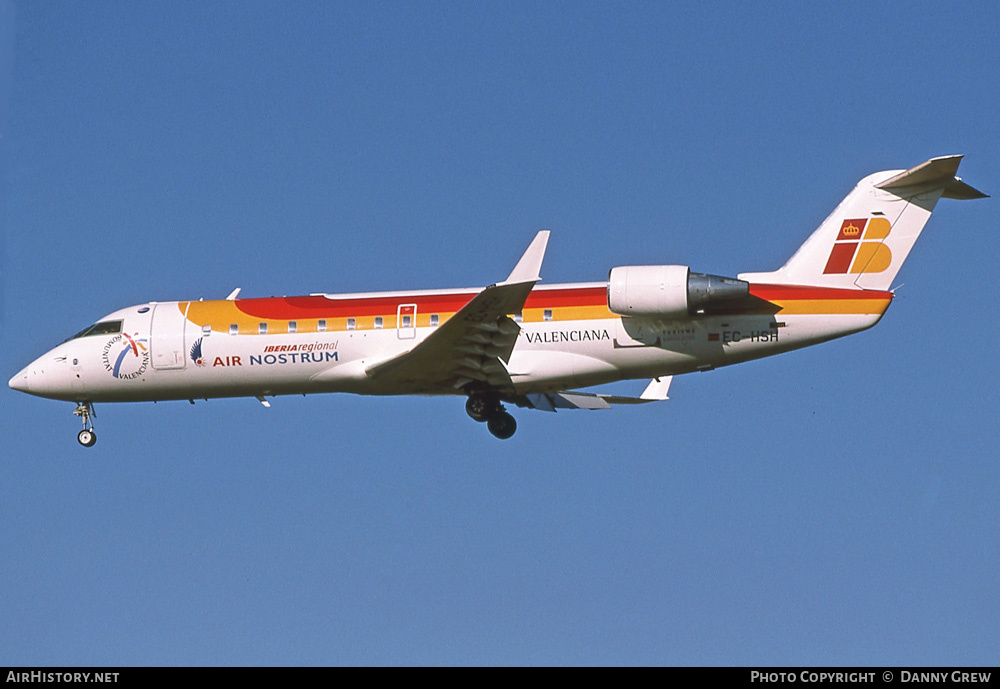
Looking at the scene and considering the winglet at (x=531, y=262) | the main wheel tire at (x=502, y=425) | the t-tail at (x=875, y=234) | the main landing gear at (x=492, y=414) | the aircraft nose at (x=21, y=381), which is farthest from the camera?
the aircraft nose at (x=21, y=381)

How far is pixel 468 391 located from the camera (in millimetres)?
27922

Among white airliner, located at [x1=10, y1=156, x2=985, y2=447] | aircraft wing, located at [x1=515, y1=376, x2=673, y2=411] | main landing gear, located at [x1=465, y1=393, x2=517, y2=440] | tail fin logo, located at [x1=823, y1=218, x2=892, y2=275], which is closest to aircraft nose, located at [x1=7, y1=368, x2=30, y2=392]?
white airliner, located at [x1=10, y1=156, x2=985, y2=447]

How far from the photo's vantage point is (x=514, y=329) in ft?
84.6

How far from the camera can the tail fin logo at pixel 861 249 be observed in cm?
2588

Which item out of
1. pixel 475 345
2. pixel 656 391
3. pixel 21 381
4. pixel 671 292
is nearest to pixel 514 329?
pixel 475 345

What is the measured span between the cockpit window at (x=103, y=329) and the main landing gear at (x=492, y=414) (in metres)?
8.03

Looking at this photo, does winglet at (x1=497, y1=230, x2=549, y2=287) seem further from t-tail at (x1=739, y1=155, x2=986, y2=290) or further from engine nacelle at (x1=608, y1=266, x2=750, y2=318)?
t-tail at (x1=739, y1=155, x2=986, y2=290)

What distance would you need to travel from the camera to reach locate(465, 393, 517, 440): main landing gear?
91.6ft

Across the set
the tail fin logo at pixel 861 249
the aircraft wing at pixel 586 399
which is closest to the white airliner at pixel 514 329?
the tail fin logo at pixel 861 249

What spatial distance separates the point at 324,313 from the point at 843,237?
1080 cm

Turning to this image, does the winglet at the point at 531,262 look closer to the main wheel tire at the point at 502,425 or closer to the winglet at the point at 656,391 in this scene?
the main wheel tire at the point at 502,425
